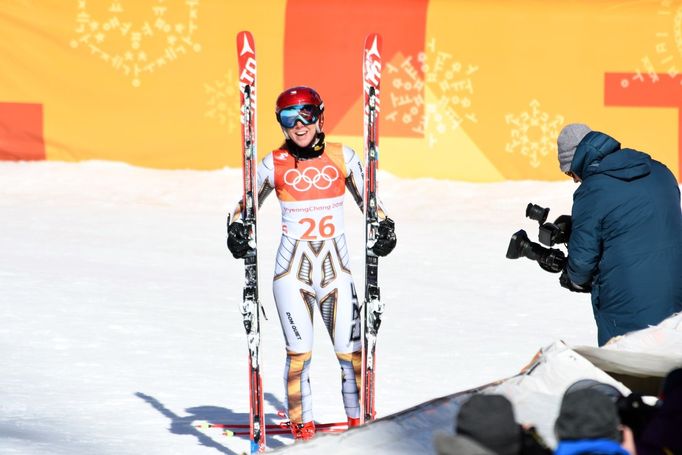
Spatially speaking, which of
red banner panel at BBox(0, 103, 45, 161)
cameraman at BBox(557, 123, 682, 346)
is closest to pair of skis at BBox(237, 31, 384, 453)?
cameraman at BBox(557, 123, 682, 346)

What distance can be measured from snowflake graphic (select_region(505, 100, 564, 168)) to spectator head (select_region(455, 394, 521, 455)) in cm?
1113

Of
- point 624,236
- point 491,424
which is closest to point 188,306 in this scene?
point 624,236

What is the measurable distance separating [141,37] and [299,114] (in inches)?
350

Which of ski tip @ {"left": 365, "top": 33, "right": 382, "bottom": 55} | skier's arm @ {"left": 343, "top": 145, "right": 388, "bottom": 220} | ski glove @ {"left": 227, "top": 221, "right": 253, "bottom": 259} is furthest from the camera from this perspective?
ski tip @ {"left": 365, "top": 33, "right": 382, "bottom": 55}

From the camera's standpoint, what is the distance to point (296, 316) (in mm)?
6500

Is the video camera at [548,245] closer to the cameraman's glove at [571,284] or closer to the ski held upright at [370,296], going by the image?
the cameraman's glove at [571,284]

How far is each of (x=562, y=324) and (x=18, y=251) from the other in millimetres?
5012

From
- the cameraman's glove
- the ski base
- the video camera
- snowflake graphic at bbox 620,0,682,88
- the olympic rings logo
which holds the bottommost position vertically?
the ski base

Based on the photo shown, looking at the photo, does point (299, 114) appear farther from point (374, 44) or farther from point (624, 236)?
point (624, 236)

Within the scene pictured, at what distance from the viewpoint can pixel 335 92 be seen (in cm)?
1467

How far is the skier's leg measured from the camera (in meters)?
6.50

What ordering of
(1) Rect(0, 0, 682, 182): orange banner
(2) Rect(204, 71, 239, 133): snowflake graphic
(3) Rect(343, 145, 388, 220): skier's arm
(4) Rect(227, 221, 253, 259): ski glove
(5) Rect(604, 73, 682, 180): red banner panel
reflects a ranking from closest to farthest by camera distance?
(4) Rect(227, 221, 253, 259): ski glove
(3) Rect(343, 145, 388, 220): skier's arm
(5) Rect(604, 73, 682, 180): red banner panel
(1) Rect(0, 0, 682, 182): orange banner
(2) Rect(204, 71, 239, 133): snowflake graphic

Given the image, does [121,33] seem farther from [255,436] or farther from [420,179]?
[255,436]

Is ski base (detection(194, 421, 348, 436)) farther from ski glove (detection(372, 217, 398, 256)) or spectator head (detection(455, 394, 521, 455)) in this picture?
spectator head (detection(455, 394, 521, 455))
